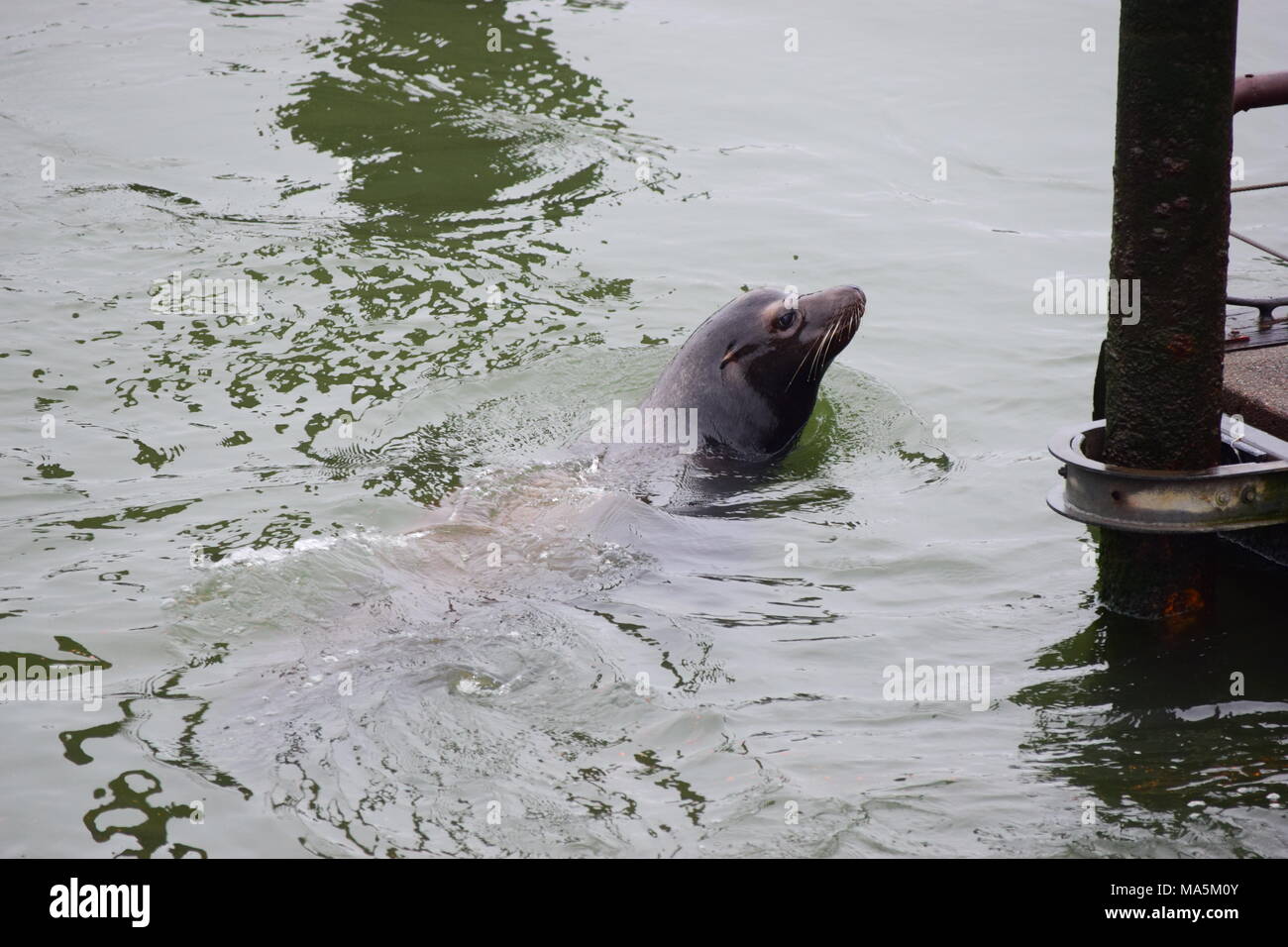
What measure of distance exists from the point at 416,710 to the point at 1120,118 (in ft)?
10.3

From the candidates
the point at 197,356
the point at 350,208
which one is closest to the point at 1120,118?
the point at 197,356

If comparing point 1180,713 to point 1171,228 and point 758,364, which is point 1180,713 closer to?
point 1171,228

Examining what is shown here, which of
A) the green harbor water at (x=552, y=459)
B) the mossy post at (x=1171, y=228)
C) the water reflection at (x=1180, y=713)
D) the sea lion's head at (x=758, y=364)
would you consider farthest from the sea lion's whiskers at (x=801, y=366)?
the mossy post at (x=1171, y=228)

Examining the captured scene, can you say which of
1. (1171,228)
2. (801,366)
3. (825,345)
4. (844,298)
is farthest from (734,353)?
(1171,228)

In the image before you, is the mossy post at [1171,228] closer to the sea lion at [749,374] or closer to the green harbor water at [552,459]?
the green harbor water at [552,459]

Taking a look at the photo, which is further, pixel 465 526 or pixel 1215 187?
pixel 465 526

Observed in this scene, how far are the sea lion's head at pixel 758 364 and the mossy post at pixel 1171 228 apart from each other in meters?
2.99

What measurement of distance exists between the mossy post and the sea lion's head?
2.99 meters

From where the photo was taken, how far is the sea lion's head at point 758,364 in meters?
7.86

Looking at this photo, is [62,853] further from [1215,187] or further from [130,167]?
[130,167]

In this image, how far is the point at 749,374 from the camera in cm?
792

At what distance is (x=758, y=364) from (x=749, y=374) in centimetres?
8

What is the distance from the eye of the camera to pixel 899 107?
1402 cm

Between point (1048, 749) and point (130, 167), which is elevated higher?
point (130, 167)
